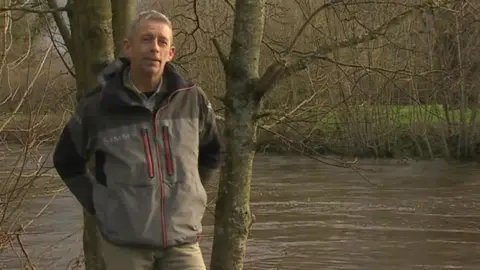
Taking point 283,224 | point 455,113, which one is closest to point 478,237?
point 283,224

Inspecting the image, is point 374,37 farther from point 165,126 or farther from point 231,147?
point 165,126

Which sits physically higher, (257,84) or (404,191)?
(257,84)

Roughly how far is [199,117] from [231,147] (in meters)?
1.13

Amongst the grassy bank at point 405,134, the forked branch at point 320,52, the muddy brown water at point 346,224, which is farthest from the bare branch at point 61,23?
the grassy bank at point 405,134

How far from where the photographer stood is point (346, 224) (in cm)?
1612

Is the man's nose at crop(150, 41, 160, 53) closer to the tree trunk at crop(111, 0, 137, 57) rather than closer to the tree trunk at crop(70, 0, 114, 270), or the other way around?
the tree trunk at crop(70, 0, 114, 270)

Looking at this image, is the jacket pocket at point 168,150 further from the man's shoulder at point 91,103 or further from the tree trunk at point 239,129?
the tree trunk at point 239,129

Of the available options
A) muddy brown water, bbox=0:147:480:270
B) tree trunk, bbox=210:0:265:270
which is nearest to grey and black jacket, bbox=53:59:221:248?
tree trunk, bbox=210:0:265:270

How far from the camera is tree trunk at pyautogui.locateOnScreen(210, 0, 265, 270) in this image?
4.20 meters

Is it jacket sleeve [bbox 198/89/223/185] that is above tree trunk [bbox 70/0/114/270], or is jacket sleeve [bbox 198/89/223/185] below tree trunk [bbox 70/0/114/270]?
below

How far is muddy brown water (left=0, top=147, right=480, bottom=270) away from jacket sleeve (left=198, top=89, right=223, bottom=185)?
7818 millimetres

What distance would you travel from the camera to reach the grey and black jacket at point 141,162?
284 cm

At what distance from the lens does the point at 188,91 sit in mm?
3029

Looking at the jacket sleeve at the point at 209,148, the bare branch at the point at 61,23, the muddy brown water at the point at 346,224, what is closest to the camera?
the jacket sleeve at the point at 209,148
